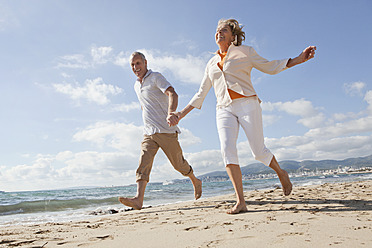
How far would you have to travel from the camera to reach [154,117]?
167 inches

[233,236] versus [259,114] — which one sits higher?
[259,114]

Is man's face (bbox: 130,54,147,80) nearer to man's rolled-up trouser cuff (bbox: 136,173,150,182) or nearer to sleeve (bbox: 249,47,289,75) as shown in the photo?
man's rolled-up trouser cuff (bbox: 136,173,150,182)

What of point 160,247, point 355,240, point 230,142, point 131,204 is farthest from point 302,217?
point 131,204

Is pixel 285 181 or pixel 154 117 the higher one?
pixel 154 117

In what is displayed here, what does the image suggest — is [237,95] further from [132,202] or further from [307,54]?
[132,202]

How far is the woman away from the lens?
3176 mm

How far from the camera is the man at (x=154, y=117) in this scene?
4.11m

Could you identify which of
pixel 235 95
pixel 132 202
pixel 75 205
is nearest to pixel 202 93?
pixel 235 95

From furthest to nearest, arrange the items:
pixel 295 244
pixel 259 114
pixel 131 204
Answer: pixel 131 204 → pixel 259 114 → pixel 295 244

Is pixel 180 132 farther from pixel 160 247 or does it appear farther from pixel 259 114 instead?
pixel 160 247

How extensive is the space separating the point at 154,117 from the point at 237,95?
145 centimetres

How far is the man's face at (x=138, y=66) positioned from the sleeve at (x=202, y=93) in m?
1.18

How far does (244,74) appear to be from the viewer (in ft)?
11.0

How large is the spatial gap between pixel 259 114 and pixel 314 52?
0.88 metres
